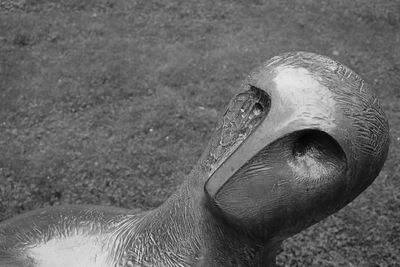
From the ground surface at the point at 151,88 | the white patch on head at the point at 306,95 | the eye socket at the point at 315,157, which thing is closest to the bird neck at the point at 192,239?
the eye socket at the point at 315,157

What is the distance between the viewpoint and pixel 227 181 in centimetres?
153

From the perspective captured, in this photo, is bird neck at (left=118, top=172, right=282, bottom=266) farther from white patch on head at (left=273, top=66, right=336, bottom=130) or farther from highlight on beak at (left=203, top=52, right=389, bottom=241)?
white patch on head at (left=273, top=66, right=336, bottom=130)

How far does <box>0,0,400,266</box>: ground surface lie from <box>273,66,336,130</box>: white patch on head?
2.36 m

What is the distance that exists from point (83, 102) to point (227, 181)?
392 cm

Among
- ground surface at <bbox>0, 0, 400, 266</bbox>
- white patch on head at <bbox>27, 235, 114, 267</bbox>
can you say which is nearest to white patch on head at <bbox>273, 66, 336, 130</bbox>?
white patch on head at <bbox>27, 235, 114, 267</bbox>

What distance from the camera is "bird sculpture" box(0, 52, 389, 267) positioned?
1.47 meters

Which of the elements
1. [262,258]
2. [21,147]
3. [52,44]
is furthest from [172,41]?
[262,258]

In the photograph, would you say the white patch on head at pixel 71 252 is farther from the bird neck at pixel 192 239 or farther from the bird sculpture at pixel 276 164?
the bird sculpture at pixel 276 164

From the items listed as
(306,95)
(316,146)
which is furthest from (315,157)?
(306,95)

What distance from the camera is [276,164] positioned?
1482 millimetres

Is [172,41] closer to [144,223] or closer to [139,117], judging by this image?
[139,117]

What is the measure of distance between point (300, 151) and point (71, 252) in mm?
1071

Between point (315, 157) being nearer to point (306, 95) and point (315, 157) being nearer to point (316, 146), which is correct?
point (316, 146)

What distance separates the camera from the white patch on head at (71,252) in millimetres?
2016
